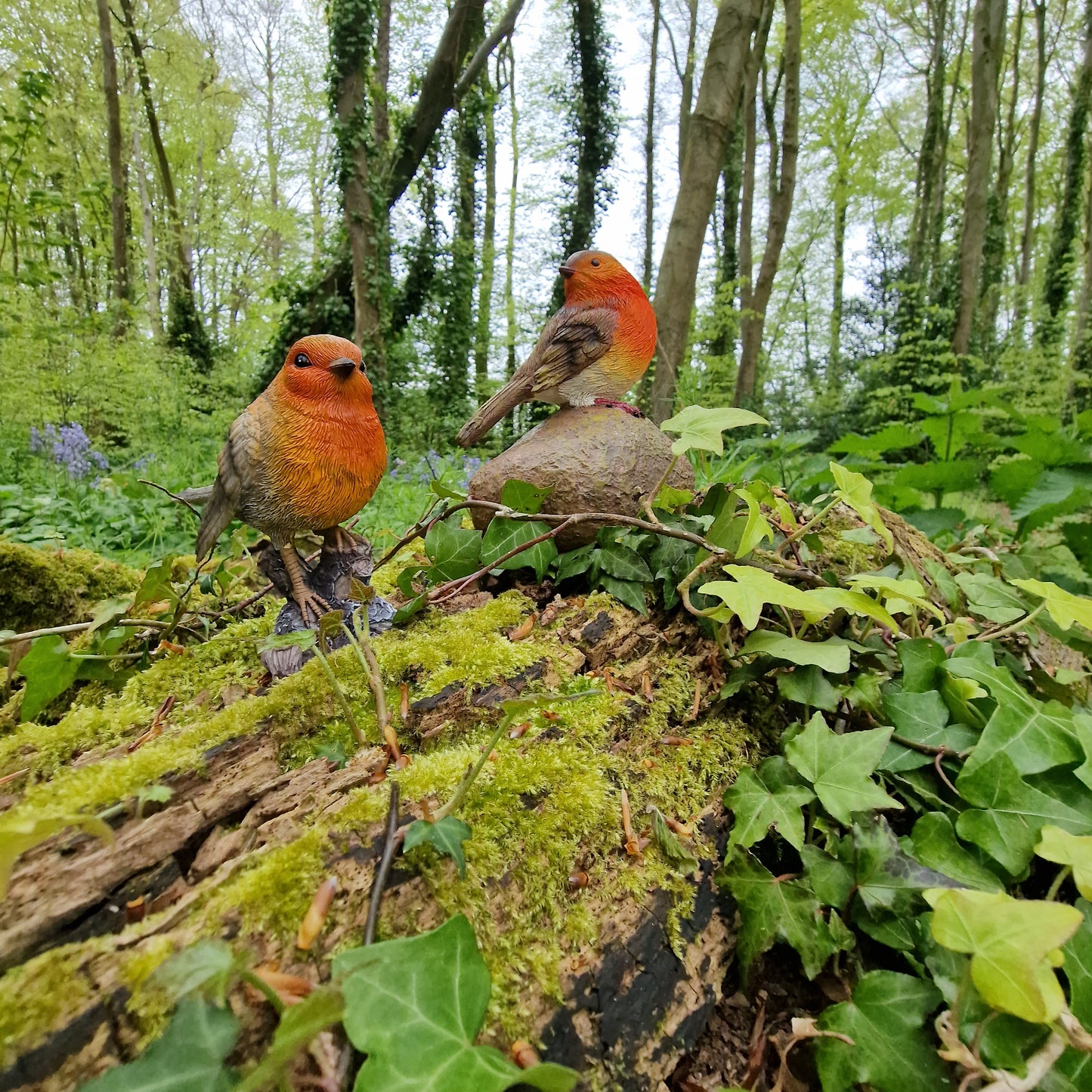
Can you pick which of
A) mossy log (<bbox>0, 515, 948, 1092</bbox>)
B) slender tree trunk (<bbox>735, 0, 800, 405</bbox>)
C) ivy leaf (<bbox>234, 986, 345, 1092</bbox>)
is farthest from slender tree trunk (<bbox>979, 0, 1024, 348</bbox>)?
ivy leaf (<bbox>234, 986, 345, 1092</bbox>)

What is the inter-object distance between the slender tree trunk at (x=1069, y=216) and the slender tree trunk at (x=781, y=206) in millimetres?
6189

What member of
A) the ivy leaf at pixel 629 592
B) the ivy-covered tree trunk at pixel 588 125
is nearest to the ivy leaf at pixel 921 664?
the ivy leaf at pixel 629 592

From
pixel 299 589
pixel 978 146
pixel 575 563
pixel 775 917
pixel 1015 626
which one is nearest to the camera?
pixel 775 917

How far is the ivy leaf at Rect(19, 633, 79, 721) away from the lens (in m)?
1.40

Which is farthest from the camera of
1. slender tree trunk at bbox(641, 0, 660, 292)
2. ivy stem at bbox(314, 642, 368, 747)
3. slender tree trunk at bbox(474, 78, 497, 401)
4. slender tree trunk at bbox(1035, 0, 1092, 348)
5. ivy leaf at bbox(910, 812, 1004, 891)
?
slender tree trunk at bbox(641, 0, 660, 292)

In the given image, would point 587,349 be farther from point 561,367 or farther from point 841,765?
point 841,765

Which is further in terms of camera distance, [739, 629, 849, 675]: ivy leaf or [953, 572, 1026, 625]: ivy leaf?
[953, 572, 1026, 625]: ivy leaf

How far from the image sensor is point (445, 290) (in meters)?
11.9

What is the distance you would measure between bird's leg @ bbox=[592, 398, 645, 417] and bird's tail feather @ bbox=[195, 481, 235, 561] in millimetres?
1216

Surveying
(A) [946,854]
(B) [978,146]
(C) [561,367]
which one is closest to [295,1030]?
(A) [946,854]

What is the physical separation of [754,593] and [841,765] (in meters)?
0.32

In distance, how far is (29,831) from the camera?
22.3 inches

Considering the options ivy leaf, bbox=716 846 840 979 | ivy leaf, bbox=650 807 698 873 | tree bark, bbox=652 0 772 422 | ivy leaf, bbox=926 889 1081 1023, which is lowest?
ivy leaf, bbox=716 846 840 979

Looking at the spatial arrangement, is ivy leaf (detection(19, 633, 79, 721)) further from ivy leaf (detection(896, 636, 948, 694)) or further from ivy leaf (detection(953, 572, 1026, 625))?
ivy leaf (detection(953, 572, 1026, 625))
